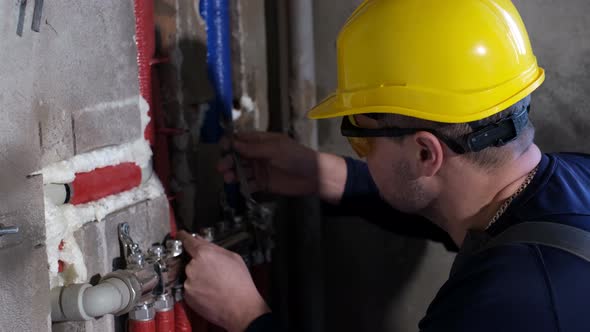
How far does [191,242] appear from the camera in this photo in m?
1.27

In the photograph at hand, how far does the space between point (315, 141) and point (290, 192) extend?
0.17 m

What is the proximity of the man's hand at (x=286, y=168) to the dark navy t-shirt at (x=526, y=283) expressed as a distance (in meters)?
0.56

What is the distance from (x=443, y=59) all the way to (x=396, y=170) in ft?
0.70

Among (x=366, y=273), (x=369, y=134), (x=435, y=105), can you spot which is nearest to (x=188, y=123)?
(x=369, y=134)

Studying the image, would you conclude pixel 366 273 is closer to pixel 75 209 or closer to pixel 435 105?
pixel 435 105

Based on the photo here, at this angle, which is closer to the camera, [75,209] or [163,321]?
[75,209]

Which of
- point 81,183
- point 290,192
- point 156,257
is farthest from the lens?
point 290,192

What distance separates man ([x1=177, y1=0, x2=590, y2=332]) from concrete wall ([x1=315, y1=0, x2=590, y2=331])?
1.05 feet

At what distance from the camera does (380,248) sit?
5.77 feet

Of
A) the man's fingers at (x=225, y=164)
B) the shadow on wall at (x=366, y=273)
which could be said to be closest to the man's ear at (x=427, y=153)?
the man's fingers at (x=225, y=164)

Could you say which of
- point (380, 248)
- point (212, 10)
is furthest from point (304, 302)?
point (212, 10)

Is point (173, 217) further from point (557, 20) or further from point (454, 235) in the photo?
point (557, 20)

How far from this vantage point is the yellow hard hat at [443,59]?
1.11 meters

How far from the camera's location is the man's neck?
45.3 inches
